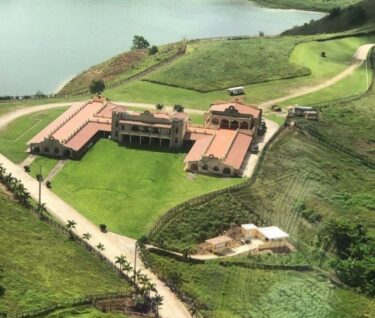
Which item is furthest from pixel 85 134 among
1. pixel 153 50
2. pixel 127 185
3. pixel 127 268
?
pixel 153 50

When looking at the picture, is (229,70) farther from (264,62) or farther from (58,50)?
(58,50)

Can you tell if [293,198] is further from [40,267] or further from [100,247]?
[40,267]

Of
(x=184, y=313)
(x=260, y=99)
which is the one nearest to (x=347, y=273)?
(x=184, y=313)

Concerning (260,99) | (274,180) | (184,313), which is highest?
(260,99)

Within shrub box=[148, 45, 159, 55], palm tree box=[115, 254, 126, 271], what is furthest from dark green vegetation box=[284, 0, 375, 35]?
palm tree box=[115, 254, 126, 271]

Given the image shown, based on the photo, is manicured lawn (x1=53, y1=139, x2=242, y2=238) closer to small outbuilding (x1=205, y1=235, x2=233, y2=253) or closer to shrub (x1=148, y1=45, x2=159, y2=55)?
small outbuilding (x1=205, y1=235, x2=233, y2=253)

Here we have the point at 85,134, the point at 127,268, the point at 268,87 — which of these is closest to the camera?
the point at 127,268

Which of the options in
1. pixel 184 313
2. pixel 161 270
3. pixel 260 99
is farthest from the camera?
pixel 260 99

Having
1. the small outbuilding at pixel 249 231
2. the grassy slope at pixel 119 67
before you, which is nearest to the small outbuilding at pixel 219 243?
the small outbuilding at pixel 249 231
